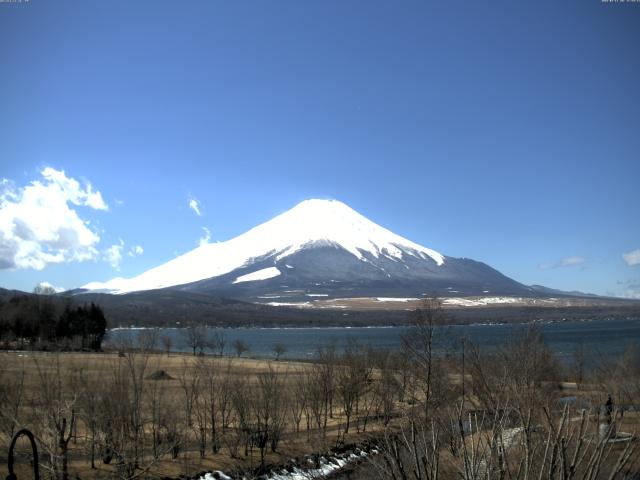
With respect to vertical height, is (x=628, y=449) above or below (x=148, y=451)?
above

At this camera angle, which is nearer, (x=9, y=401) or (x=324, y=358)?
(x=9, y=401)

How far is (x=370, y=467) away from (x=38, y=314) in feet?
307

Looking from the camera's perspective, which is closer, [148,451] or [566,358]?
[148,451]

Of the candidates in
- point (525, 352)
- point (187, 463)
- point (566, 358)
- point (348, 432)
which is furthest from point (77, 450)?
point (566, 358)

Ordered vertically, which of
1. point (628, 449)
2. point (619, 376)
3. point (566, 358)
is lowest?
point (566, 358)

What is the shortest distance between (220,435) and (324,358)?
554 inches

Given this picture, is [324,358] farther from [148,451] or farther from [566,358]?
[566,358]

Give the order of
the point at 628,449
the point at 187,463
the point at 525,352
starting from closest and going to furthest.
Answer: the point at 628,449, the point at 187,463, the point at 525,352

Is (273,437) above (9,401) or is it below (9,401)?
below

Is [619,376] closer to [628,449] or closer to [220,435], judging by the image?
[220,435]

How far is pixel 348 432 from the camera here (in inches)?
1396

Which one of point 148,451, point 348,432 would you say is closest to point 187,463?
point 148,451

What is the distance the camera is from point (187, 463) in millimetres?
25281

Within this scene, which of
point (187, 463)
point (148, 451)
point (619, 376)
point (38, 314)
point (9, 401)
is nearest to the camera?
point (9, 401)
